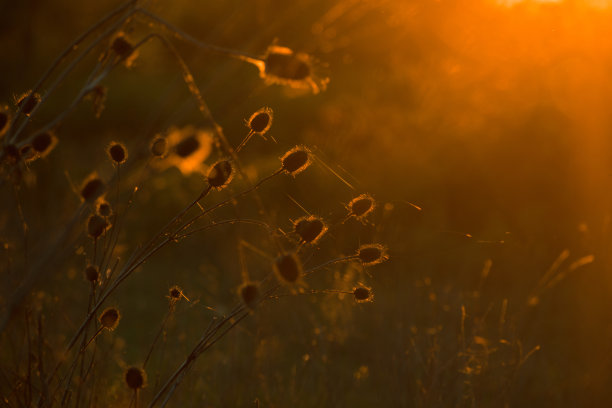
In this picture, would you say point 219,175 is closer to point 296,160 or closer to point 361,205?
point 296,160

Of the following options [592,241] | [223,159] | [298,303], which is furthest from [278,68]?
[592,241]

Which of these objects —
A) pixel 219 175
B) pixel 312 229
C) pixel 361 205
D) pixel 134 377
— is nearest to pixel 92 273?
pixel 134 377

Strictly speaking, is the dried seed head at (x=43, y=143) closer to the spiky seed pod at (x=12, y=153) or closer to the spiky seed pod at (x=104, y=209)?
the spiky seed pod at (x=12, y=153)

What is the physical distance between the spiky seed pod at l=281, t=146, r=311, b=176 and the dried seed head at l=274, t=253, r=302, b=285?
28cm

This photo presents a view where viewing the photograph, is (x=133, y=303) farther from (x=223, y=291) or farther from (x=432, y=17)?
(x=432, y=17)

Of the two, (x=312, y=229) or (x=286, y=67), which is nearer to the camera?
(x=286, y=67)

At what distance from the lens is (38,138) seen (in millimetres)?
1034

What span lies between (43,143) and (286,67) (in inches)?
19.5

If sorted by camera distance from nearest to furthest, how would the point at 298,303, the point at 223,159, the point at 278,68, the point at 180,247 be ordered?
the point at 278,68 < the point at 223,159 < the point at 298,303 < the point at 180,247

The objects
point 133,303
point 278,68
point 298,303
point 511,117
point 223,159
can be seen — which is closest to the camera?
point 278,68

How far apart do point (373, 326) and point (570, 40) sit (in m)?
3.10

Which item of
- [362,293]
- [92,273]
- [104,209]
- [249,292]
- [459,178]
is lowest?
[459,178]

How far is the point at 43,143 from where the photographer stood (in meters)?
1.06

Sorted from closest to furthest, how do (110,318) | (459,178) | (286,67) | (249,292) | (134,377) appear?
1. (286,67)
2. (249,292)
3. (134,377)
4. (110,318)
5. (459,178)
